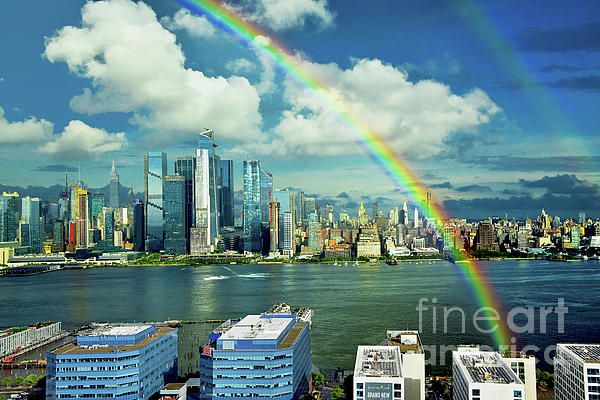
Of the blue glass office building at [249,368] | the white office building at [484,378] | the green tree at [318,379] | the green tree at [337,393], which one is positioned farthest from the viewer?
the green tree at [318,379]

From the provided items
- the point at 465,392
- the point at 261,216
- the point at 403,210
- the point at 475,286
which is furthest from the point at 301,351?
the point at 403,210

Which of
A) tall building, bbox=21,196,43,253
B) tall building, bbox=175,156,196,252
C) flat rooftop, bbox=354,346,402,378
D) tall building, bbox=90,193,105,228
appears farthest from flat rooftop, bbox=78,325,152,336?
tall building, bbox=90,193,105,228

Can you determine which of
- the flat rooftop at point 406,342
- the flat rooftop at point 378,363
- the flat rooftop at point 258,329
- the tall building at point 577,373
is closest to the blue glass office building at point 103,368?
the flat rooftop at point 258,329

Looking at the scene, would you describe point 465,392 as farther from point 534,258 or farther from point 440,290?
point 534,258

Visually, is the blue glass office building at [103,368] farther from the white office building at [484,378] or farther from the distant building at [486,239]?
the distant building at [486,239]

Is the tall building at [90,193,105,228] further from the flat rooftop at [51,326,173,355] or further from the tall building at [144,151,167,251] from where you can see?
the flat rooftop at [51,326,173,355]

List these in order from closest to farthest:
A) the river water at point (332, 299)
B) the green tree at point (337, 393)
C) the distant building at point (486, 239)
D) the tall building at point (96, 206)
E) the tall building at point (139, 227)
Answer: the green tree at point (337, 393) < the river water at point (332, 299) < the distant building at point (486, 239) < the tall building at point (139, 227) < the tall building at point (96, 206)

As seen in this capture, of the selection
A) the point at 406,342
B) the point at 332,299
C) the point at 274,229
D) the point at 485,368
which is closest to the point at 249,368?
the point at 406,342
